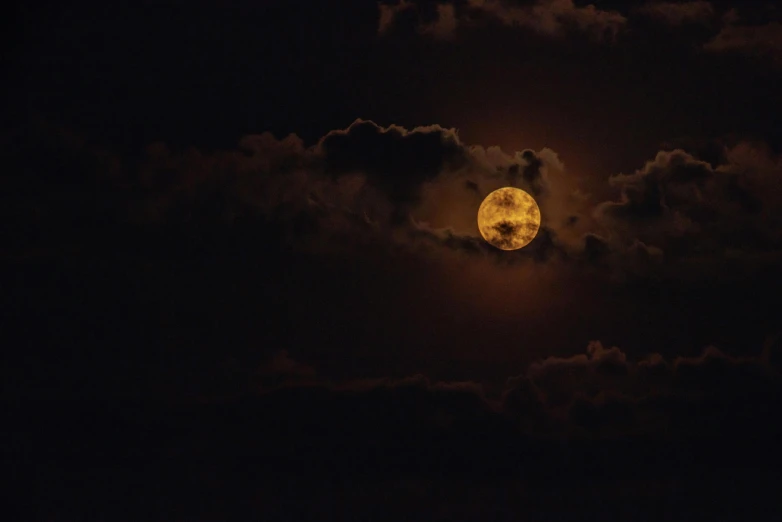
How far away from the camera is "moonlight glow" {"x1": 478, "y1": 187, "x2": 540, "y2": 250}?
8.09 meters

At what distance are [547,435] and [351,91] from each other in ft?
12.2

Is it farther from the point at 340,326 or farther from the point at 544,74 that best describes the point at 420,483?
the point at 544,74

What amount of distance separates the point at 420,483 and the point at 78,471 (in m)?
3.17

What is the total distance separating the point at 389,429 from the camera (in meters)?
8.14

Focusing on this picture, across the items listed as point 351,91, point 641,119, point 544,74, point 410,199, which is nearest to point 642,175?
point 641,119

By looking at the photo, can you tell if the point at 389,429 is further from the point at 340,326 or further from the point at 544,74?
the point at 544,74

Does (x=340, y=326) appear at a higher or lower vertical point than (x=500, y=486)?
higher

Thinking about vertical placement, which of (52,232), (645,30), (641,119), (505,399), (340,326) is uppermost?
(645,30)

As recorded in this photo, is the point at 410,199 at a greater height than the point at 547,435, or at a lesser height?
greater

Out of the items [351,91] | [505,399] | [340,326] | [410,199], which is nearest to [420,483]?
[505,399]

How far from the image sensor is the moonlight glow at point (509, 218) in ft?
26.6

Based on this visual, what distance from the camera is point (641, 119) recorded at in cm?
827

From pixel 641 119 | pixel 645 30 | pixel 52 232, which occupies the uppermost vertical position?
pixel 645 30

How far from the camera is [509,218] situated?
808cm
